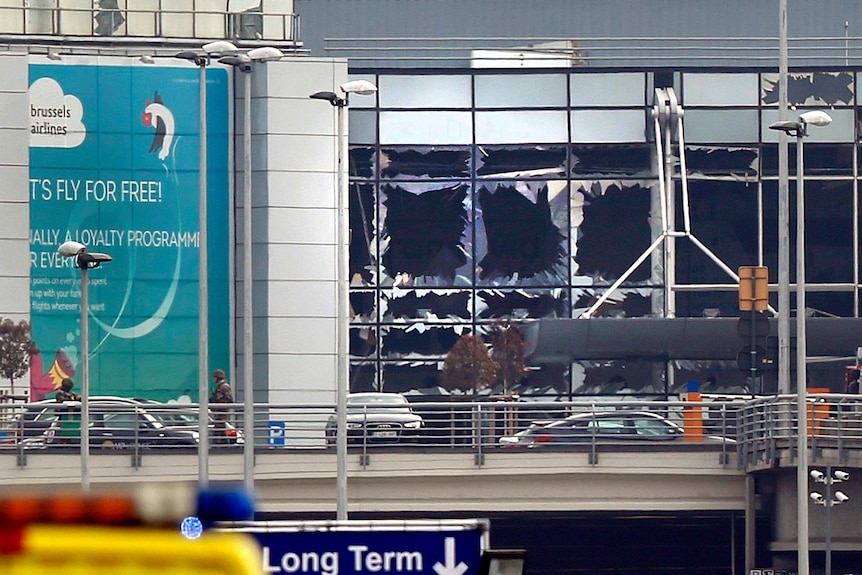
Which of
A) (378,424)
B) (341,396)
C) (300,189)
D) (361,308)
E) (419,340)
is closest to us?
(341,396)

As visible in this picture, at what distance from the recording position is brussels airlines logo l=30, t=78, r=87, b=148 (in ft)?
133

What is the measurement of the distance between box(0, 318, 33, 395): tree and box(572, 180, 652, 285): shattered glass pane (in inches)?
519

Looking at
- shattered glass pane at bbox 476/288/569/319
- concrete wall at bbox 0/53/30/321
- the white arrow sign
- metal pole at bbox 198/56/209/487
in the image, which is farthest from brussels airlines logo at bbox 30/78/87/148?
the white arrow sign

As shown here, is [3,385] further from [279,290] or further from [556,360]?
[556,360]

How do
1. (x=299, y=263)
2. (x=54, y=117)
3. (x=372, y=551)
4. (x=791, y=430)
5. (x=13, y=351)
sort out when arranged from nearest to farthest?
(x=372, y=551), (x=791, y=430), (x=13, y=351), (x=54, y=117), (x=299, y=263)

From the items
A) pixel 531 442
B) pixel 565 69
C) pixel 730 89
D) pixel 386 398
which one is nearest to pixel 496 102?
pixel 565 69

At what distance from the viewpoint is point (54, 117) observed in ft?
133

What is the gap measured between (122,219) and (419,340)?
7849 millimetres

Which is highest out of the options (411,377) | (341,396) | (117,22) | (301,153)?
(117,22)

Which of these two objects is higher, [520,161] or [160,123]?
[160,123]

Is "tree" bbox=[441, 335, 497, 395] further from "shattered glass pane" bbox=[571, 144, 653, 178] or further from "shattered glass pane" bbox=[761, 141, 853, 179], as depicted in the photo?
"shattered glass pane" bbox=[761, 141, 853, 179]

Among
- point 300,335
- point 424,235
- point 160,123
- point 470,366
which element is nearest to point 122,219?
point 160,123

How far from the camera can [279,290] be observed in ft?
137

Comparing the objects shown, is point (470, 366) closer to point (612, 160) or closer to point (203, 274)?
point (612, 160)
